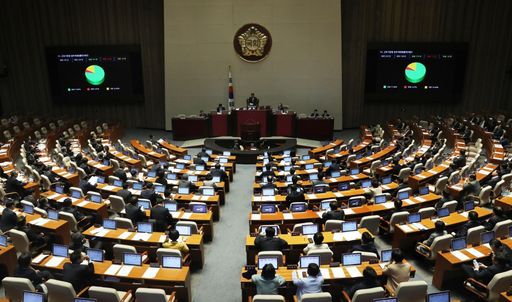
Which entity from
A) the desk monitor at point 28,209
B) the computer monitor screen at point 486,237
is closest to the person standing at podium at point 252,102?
the desk monitor at point 28,209

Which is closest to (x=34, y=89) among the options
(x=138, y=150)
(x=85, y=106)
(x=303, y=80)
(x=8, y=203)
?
(x=85, y=106)

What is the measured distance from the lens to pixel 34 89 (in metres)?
24.8

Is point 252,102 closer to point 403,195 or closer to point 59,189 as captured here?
point 59,189

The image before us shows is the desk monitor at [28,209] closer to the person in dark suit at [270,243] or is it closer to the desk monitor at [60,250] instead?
the desk monitor at [60,250]

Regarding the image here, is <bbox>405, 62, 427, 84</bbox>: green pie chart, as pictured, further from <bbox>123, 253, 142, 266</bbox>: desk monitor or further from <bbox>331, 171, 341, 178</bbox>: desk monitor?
<bbox>123, 253, 142, 266</bbox>: desk monitor

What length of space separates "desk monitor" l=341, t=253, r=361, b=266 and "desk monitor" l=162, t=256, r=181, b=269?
296 centimetres

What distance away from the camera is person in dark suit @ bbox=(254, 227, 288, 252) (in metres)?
7.85

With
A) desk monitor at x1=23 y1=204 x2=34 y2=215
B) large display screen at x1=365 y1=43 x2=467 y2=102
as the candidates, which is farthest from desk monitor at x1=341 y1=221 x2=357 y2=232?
large display screen at x1=365 y1=43 x2=467 y2=102

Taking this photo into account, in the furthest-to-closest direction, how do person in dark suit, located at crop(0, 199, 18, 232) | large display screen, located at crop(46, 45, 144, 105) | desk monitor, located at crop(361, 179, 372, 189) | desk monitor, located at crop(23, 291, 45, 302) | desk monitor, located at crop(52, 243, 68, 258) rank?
large display screen, located at crop(46, 45, 144, 105), desk monitor, located at crop(361, 179, 372, 189), person in dark suit, located at crop(0, 199, 18, 232), desk monitor, located at crop(52, 243, 68, 258), desk monitor, located at crop(23, 291, 45, 302)

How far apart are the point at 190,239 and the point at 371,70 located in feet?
57.7

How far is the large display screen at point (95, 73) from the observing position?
23219 mm

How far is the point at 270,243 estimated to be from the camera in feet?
25.8

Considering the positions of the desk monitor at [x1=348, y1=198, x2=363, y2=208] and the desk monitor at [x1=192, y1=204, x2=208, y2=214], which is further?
the desk monitor at [x1=348, y1=198, x2=363, y2=208]

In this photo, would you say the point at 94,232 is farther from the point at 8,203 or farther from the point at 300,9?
the point at 300,9
